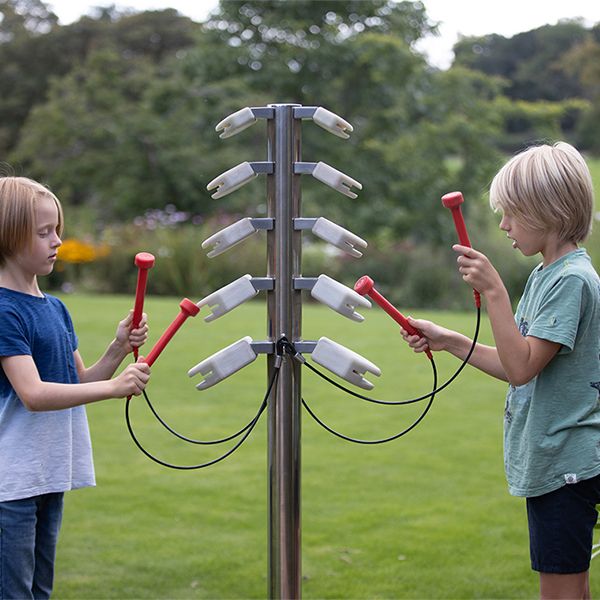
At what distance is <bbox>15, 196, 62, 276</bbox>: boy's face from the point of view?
2.12 meters

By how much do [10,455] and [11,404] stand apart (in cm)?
11

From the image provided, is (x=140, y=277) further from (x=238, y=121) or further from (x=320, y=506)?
(x=320, y=506)

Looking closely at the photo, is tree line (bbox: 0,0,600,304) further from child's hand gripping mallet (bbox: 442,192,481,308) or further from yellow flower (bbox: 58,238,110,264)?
child's hand gripping mallet (bbox: 442,192,481,308)

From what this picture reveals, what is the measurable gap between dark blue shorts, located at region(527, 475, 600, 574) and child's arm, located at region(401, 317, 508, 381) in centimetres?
27

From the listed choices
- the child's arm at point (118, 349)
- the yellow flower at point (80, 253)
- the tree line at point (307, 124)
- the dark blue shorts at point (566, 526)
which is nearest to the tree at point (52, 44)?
the tree line at point (307, 124)

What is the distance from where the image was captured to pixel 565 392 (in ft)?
6.51

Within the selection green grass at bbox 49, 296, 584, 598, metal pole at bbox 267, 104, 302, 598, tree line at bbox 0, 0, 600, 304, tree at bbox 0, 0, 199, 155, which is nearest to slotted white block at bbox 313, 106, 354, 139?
metal pole at bbox 267, 104, 302, 598

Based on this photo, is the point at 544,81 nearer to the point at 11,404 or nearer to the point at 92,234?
the point at 92,234

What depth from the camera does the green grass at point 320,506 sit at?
3252mm

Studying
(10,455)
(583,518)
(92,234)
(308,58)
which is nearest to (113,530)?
(10,455)

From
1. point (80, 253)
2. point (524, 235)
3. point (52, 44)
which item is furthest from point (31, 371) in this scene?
point (52, 44)

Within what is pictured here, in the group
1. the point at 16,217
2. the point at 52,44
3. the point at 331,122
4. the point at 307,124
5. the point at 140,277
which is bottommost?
the point at 140,277

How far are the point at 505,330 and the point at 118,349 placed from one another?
0.89 metres

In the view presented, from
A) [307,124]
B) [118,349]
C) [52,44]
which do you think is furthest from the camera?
[52,44]
